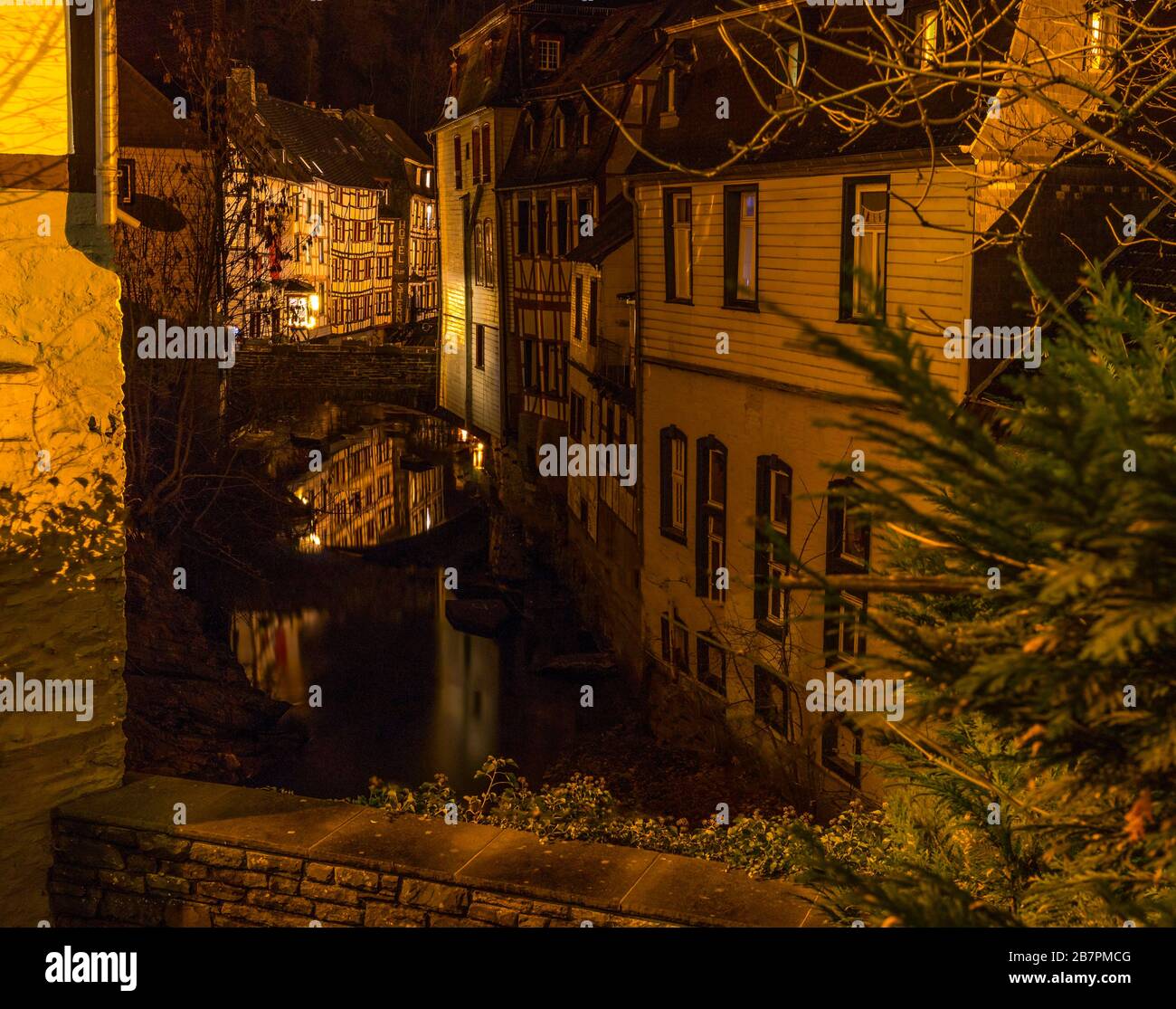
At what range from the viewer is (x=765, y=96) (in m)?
15.5

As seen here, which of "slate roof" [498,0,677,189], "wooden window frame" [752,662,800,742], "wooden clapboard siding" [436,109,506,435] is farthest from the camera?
"wooden clapboard siding" [436,109,506,435]

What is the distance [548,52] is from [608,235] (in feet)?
35.2

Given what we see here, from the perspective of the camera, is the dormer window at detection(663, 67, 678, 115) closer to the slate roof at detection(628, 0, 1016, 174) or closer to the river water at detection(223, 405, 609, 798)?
the slate roof at detection(628, 0, 1016, 174)

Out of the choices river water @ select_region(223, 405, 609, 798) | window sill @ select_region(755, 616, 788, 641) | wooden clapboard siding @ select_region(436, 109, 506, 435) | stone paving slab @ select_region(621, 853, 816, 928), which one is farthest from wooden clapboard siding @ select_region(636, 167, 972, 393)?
wooden clapboard siding @ select_region(436, 109, 506, 435)

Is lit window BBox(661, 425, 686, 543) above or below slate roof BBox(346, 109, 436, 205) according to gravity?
below

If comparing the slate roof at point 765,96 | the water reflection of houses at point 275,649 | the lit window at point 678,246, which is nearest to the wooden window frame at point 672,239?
the lit window at point 678,246

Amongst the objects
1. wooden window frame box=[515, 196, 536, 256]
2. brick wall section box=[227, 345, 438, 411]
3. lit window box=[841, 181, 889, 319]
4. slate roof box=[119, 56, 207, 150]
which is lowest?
brick wall section box=[227, 345, 438, 411]

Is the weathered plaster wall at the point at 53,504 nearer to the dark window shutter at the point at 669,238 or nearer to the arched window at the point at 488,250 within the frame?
the dark window shutter at the point at 669,238

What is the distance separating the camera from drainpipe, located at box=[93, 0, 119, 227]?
6.30m

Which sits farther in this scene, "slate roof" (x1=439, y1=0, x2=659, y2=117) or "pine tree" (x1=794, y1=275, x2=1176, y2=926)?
"slate roof" (x1=439, y1=0, x2=659, y2=117)

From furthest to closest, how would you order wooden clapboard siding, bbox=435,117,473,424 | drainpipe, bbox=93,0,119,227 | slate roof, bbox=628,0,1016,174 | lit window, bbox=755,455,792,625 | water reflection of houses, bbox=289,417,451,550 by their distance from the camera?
1. wooden clapboard siding, bbox=435,117,473,424
2. water reflection of houses, bbox=289,417,451,550
3. lit window, bbox=755,455,792,625
4. slate roof, bbox=628,0,1016,174
5. drainpipe, bbox=93,0,119,227

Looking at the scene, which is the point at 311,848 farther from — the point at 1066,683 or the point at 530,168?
the point at 530,168

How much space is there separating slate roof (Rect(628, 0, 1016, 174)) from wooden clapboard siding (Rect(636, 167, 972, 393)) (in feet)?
1.09

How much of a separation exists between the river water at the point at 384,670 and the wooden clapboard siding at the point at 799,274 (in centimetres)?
603
